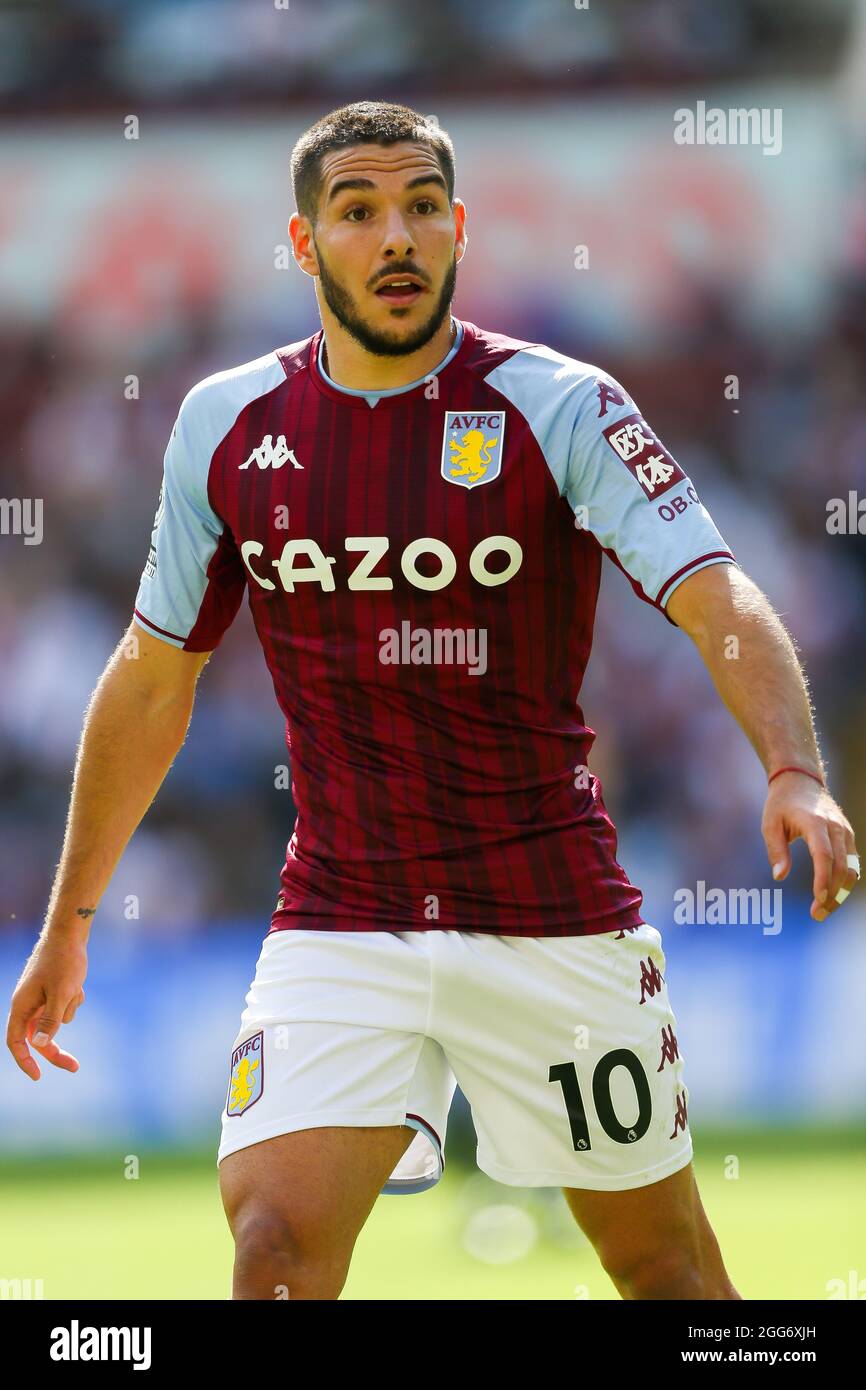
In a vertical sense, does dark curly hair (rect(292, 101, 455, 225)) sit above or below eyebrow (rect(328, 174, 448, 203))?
above

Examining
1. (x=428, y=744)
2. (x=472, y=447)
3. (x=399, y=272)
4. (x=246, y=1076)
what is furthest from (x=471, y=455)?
(x=246, y=1076)

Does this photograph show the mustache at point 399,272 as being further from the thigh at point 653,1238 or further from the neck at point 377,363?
the thigh at point 653,1238

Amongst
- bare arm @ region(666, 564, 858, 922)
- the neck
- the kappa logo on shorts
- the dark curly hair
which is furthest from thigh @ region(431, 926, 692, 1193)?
the dark curly hair

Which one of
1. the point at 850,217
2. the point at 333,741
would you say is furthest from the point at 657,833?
the point at 333,741

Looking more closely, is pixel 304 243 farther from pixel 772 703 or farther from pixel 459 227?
pixel 772 703

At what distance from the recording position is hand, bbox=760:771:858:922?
2734 mm

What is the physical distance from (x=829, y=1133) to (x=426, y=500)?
435cm

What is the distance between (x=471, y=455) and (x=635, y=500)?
1.13 feet

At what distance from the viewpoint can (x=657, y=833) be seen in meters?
8.29

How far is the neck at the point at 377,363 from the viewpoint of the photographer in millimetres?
3625

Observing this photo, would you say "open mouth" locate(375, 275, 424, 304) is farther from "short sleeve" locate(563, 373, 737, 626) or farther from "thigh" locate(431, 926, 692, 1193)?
"thigh" locate(431, 926, 692, 1193)

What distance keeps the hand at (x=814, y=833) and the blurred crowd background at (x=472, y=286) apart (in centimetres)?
543

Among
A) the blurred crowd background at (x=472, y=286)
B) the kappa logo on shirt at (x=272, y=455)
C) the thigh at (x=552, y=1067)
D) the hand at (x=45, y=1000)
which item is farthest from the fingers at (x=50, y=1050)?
the blurred crowd background at (x=472, y=286)

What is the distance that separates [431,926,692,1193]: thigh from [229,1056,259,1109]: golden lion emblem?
354 mm
